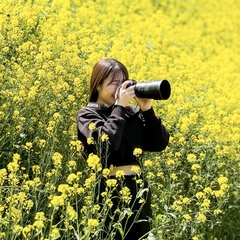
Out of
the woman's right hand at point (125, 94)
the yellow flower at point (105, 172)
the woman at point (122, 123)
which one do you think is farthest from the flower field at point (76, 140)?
the woman's right hand at point (125, 94)

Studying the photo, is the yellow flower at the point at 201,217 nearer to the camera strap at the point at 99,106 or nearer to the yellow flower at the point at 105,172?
the yellow flower at the point at 105,172

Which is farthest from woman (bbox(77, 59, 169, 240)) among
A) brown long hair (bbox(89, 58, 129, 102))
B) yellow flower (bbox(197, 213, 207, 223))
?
yellow flower (bbox(197, 213, 207, 223))

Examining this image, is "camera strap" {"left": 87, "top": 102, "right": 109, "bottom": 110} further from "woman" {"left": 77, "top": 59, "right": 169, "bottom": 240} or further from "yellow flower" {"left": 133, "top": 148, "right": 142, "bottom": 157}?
"yellow flower" {"left": 133, "top": 148, "right": 142, "bottom": 157}

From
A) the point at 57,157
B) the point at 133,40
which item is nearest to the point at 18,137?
the point at 57,157

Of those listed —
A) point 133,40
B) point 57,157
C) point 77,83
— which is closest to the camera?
point 57,157

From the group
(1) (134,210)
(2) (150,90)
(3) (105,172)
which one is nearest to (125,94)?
(2) (150,90)

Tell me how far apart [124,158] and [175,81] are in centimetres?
265

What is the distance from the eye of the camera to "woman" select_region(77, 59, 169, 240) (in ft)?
10.9

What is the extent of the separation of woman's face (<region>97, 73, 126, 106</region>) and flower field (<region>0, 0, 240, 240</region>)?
32 cm

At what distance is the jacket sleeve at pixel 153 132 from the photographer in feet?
11.5

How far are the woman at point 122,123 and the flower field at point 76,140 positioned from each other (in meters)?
0.12

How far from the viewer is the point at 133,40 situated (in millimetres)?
6887

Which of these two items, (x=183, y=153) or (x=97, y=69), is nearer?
(x=97, y=69)

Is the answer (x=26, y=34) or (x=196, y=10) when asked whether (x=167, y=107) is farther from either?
(x=196, y=10)
